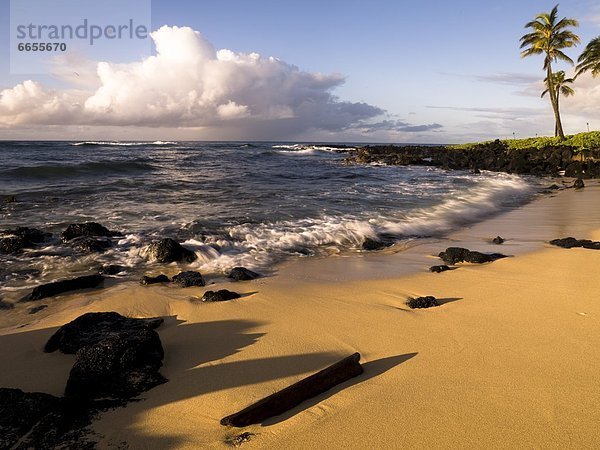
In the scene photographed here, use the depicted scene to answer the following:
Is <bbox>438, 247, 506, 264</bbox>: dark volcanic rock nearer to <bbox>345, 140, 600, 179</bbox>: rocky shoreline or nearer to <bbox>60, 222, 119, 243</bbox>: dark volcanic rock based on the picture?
<bbox>60, 222, 119, 243</bbox>: dark volcanic rock

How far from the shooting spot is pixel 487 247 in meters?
8.11

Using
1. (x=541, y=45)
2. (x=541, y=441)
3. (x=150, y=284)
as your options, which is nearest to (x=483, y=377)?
(x=541, y=441)

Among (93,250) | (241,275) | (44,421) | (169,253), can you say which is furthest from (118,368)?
(93,250)

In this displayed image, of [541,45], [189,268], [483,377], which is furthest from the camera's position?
[541,45]

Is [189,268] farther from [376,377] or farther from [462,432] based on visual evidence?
[462,432]

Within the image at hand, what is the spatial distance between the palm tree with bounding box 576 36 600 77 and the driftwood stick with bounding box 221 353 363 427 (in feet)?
144

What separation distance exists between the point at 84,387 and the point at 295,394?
1615 mm

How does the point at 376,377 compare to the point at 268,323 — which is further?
the point at 268,323

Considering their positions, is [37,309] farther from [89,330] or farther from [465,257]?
[465,257]

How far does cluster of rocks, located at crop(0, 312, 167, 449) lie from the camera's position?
2441mm

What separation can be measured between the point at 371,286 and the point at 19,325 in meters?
4.46

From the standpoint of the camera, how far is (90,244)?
25.8 ft

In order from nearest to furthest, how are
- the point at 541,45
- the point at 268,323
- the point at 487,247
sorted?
the point at 268,323, the point at 487,247, the point at 541,45

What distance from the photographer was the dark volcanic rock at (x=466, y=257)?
6844 millimetres
